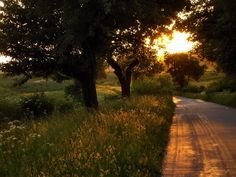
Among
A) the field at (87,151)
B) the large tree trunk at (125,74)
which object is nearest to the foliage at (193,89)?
the large tree trunk at (125,74)

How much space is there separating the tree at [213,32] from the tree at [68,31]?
5769mm

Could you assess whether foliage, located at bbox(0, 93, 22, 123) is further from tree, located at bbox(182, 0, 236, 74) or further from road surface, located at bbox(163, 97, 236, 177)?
road surface, located at bbox(163, 97, 236, 177)

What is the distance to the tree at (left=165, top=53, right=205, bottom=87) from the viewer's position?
11681 centimetres

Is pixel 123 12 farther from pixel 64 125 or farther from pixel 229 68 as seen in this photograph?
pixel 229 68

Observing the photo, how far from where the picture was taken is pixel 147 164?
433 inches

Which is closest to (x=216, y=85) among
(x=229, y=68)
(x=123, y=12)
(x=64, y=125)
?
(x=229, y=68)

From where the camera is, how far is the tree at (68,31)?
2239 cm

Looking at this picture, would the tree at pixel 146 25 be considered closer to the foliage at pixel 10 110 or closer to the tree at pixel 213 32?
the tree at pixel 213 32

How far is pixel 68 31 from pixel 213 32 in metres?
15.1

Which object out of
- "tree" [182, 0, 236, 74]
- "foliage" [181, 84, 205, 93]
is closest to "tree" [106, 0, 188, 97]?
"tree" [182, 0, 236, 74]

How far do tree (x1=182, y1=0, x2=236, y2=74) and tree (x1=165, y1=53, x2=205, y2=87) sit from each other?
3125 inches

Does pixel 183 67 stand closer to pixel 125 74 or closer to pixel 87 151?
pixel 125 74

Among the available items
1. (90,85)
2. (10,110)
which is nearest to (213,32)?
(90,85)

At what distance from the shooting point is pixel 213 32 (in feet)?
112
